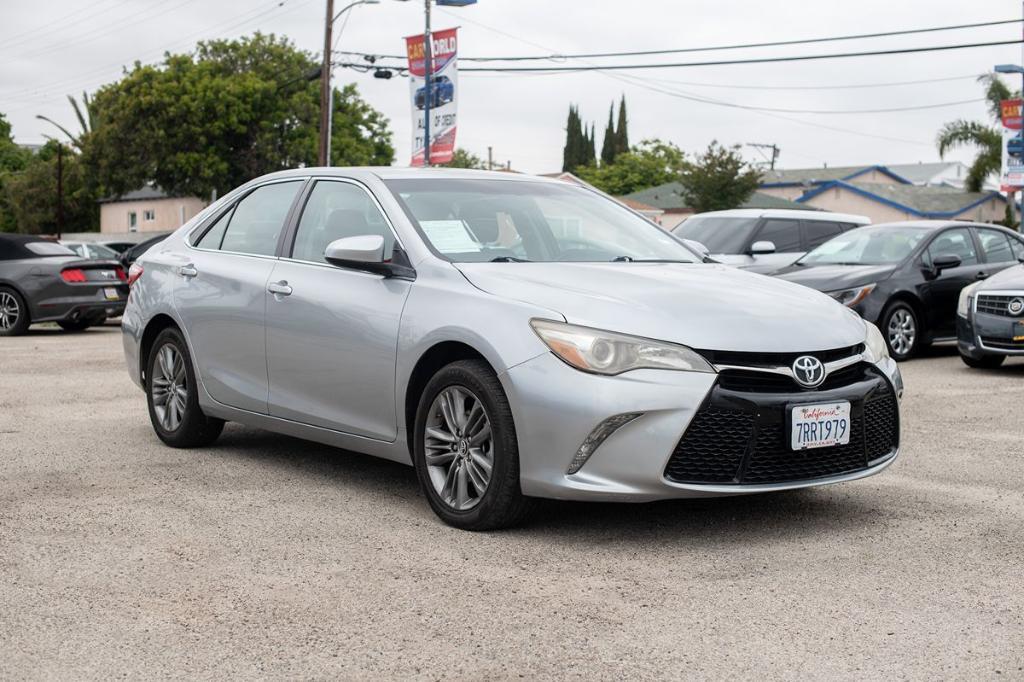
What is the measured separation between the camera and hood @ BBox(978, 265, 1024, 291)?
39.5 ft

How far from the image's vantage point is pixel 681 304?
5227 mm

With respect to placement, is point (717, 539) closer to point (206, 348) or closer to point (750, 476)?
point (750, 476)

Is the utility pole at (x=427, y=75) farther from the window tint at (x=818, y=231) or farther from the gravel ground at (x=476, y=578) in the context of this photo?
the gravel ground at (x=476, y=578)

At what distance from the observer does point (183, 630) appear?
4082mm

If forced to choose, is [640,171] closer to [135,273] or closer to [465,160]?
[465,160]

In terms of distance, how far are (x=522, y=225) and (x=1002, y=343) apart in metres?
7.36

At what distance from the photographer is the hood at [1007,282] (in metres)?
12.0

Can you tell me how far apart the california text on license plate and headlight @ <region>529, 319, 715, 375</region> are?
0.45 m

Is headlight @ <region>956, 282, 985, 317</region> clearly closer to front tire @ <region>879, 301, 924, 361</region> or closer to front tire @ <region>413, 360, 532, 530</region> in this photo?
front tire @ <region>879, 301, 924, 361</region>

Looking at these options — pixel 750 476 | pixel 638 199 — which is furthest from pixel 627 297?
pixel 638 199

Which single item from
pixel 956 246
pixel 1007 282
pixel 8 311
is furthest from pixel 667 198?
pixel 1007 282

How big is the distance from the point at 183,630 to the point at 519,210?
2.99 m

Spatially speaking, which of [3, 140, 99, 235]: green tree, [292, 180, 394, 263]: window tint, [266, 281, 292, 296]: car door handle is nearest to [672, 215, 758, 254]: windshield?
[292, 180, 394, 263]: window tint

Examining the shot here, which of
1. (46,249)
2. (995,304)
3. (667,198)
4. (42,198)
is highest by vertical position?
(667,198)
